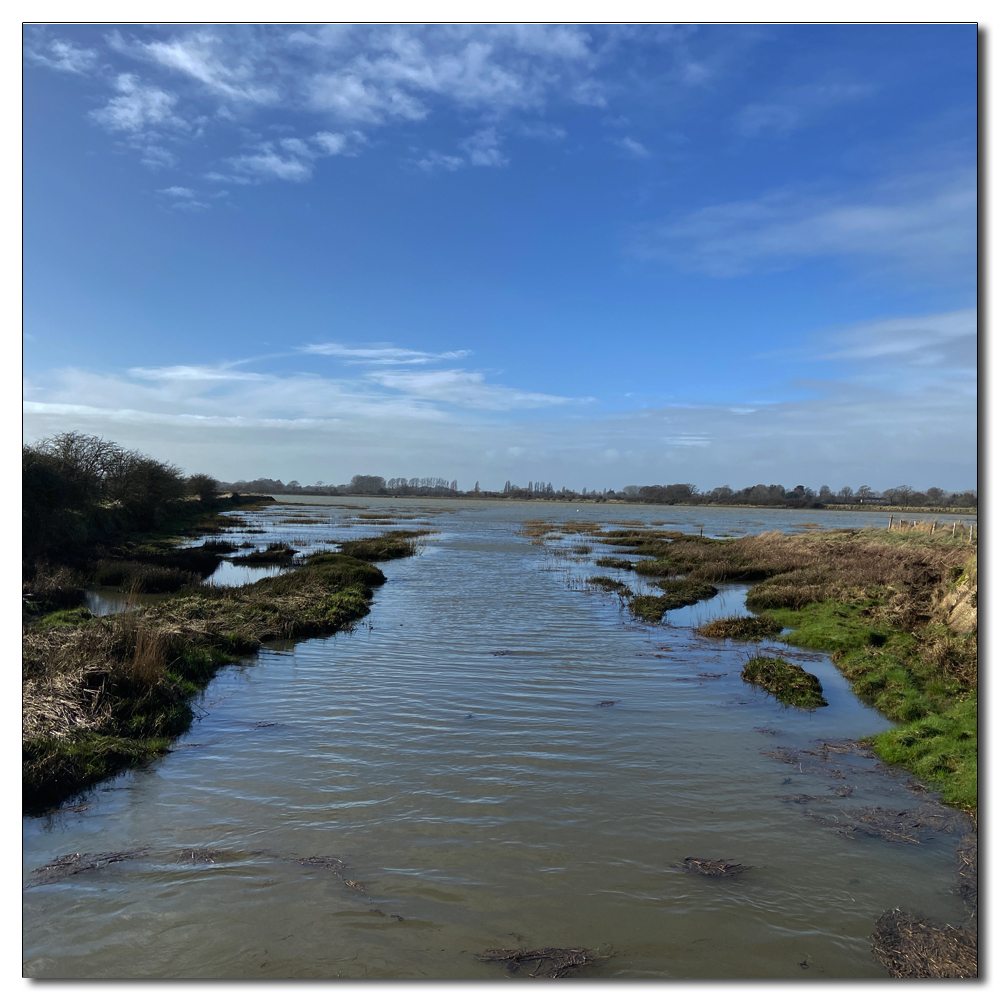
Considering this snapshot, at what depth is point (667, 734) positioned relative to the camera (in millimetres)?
11039

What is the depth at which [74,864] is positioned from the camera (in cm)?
660

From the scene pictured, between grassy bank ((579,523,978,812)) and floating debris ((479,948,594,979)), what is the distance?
597cm

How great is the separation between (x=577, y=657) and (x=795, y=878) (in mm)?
10098

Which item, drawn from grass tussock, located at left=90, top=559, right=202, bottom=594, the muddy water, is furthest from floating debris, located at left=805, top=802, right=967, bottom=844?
grass tussock, located at left=90, top=559, right=202, bottom=594

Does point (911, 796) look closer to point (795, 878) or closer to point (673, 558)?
point (795, 878)

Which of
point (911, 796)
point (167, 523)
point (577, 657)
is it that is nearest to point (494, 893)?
point (911, 796)

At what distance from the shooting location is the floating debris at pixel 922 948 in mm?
5207

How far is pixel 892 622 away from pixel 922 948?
46.9 feet

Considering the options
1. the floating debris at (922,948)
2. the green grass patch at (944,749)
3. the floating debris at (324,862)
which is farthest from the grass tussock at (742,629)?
the floating debris at (324,862)

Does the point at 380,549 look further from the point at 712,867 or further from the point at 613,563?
the point at 712,867

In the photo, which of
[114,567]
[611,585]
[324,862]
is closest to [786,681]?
[324,862]

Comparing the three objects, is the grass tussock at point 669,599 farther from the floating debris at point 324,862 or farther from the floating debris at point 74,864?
the floating debris at point 74,864

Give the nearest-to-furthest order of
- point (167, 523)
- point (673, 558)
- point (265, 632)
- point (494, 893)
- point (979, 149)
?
1. point (979, 149)
2. point (494, 893)
3. point (265, 632)
4. point (673, 558)
5. point (167, 523)

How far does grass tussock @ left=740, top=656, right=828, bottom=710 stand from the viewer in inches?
520
